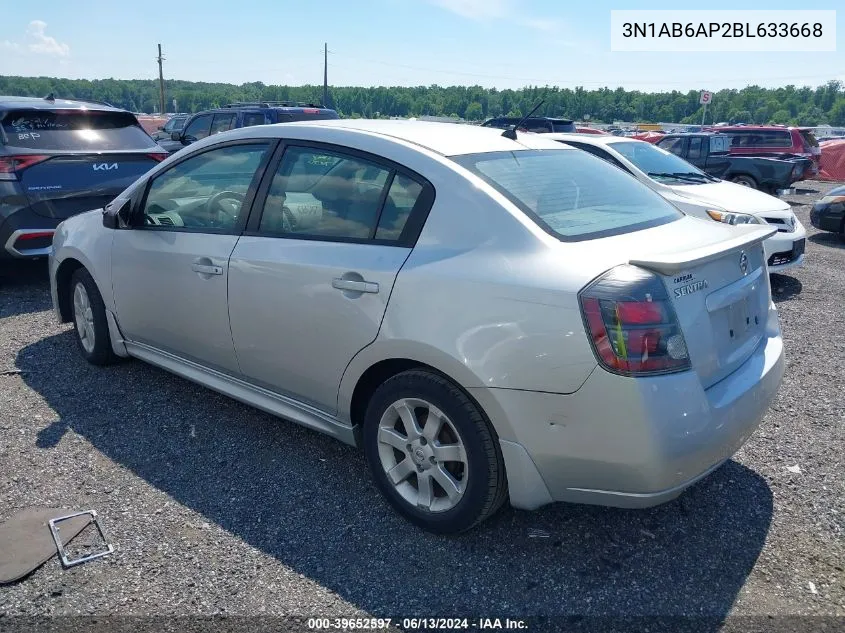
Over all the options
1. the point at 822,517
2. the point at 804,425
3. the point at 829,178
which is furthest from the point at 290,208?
the point at 829,178

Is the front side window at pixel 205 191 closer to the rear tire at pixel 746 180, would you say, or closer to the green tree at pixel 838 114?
the rear tire at pixel 746 180

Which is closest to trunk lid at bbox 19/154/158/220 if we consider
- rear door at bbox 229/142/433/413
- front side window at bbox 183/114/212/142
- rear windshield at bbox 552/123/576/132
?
rear door at bbox 229/142/433/413

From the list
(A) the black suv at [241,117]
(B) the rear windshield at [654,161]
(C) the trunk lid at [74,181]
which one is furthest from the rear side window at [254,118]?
(B) the rear windshield at [654,161]

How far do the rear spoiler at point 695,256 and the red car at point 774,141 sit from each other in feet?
60.5

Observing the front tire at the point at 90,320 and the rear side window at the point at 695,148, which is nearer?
the front tire at the point at 90,320

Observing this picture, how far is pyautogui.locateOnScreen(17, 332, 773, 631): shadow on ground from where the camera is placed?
2.61 meters

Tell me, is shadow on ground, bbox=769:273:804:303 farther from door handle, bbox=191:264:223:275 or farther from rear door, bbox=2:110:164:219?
rear door, bbox=2:110:164:219

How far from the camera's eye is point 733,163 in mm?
14891

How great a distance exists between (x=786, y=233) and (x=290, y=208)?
6096 mm

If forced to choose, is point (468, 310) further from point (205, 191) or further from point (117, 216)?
point (117, 216)

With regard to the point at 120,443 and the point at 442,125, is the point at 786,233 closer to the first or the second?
the point at 442,125

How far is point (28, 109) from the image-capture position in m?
6.57

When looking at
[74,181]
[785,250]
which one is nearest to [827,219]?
[785,250]

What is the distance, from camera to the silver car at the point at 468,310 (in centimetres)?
244
